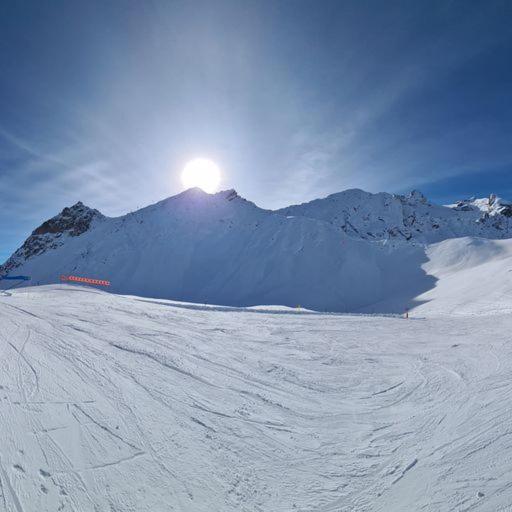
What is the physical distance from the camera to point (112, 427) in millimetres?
4578

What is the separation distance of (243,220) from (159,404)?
58.9 m

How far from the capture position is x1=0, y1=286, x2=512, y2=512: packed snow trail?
3.39m

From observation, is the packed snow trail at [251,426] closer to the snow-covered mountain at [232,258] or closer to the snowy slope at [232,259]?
the snow-covered mountain at [232,258]

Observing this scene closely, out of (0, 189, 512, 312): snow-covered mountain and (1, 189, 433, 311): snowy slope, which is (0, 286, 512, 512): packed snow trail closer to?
(0, 189, 512, 312): snow-covered mountain

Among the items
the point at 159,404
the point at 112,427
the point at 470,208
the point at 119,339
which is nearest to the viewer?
the point at 112,427

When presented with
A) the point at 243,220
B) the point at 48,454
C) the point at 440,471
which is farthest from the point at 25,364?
the point at 243,220

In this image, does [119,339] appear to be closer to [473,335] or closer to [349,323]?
[349,323]

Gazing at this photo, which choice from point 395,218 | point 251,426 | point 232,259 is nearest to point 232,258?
point 232,259

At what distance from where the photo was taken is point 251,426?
4.88m

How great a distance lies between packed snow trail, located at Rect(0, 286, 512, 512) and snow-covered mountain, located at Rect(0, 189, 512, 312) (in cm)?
2736

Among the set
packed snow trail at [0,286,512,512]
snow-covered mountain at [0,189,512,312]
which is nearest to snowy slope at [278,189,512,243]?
snow-covered mountain at [0,189,512,312]

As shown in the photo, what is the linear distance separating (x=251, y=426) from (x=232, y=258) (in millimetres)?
48770

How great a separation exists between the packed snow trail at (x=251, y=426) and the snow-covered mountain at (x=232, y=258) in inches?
1077

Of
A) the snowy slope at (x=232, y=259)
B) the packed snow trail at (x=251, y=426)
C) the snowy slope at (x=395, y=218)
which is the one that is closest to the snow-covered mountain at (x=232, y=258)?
the snowy slope at (x=232, y=259)
